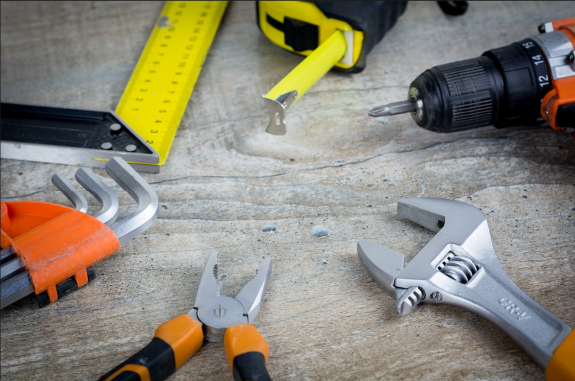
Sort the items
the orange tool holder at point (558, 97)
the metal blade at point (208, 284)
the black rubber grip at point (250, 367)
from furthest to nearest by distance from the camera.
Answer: the orange tool holder at point (558, 97), the metal blade at point (208, 284), the black rubber grip at point (250, 367)

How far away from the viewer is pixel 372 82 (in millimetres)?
1257

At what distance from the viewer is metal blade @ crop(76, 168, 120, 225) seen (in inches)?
36.6

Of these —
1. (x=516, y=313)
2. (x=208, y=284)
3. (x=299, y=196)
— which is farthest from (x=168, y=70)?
(x=516, y=313)

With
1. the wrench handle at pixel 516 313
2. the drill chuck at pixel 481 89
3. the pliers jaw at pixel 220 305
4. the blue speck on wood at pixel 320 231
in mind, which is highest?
the drill chuck at pixel 481 89

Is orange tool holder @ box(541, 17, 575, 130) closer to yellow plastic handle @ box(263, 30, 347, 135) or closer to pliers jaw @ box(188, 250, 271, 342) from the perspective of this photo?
yellow plastic handle @ box(263, 30, 347, 135)

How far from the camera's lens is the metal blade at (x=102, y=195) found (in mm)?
929

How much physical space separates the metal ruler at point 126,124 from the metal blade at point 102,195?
0.32ft

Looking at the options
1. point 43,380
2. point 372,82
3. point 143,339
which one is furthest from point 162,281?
point 372,82

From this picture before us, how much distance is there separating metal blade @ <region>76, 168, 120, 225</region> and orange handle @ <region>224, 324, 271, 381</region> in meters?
0.30

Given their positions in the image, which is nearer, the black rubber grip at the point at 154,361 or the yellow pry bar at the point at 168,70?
the black rubber grip at the point at 154,361

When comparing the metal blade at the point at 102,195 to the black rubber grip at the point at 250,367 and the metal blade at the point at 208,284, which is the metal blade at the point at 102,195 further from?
the black rubber grip at the point at 250,367

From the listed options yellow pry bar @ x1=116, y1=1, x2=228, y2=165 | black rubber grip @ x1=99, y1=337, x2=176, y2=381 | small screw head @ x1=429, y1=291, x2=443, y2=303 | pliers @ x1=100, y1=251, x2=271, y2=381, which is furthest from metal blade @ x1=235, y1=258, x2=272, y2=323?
yellow pry bar @ x1=116, y1=1, x2=228, y2=165

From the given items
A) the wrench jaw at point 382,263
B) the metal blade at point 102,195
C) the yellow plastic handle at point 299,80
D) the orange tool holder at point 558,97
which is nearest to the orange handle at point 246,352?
the wrench jaw at point 382,263

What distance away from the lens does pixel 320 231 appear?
3.20 feet
